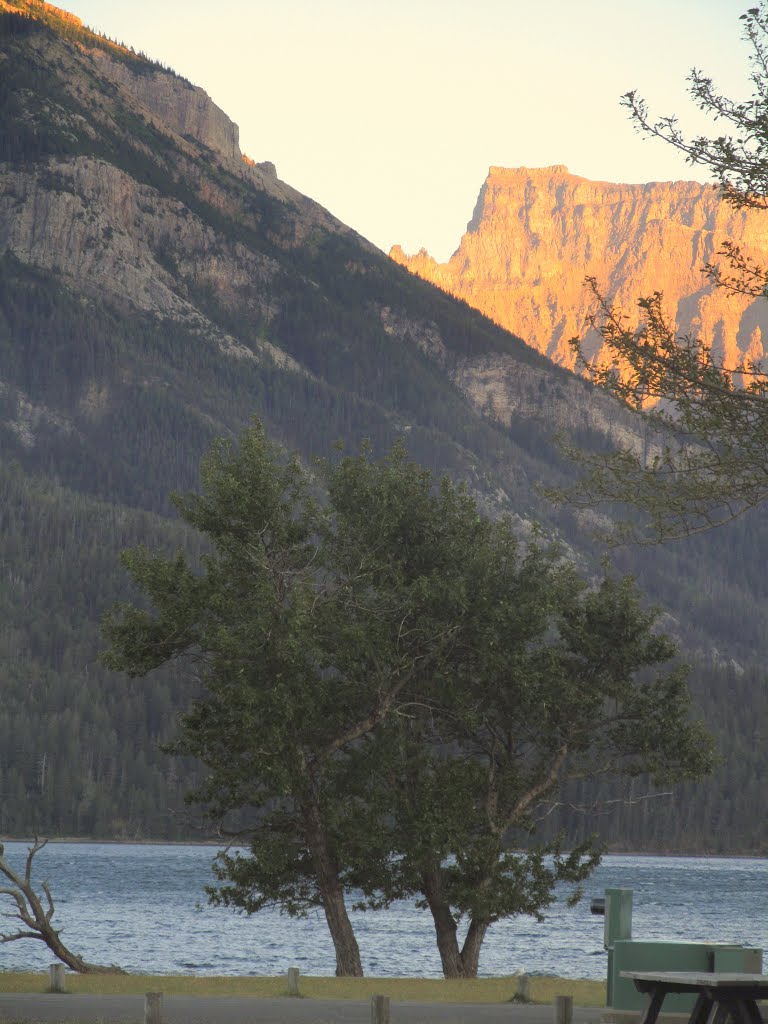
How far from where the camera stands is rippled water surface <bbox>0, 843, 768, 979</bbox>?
81438mm

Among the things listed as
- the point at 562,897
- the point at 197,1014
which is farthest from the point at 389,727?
the point at 562,897

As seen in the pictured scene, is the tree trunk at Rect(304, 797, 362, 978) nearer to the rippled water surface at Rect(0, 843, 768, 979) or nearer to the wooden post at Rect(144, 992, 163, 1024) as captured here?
the rippled water surface at Rect(0, 843, 768, 979)

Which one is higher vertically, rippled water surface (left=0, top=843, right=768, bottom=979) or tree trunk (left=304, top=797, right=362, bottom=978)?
tree trunk (left=304, top=797, right=362, bottom=978)

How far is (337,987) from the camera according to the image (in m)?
38.5

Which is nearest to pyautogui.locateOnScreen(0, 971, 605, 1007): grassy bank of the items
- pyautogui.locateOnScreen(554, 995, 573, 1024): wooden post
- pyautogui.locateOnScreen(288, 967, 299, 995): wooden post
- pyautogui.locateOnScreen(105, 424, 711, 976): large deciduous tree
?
pyautogui.locateOnScreen(288, 967, 299, 995): wooden post

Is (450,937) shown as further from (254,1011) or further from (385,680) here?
(254,1011)

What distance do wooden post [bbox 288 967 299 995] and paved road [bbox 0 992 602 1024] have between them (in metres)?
1.09

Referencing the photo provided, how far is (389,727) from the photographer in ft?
144

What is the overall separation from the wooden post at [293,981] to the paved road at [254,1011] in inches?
42.9

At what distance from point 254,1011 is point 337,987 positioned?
676 centimetres

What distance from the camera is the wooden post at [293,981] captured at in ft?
122

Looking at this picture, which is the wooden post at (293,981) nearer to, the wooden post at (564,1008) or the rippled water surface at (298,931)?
the rippled water surface at (298,931)

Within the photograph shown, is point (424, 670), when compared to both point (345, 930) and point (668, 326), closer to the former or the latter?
point (345, 930)

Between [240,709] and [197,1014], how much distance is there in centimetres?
1069
